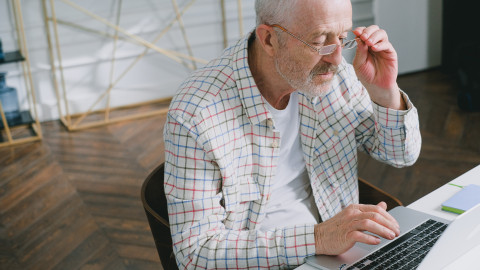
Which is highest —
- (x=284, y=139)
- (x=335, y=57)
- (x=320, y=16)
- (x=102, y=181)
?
(x=320, y=16)

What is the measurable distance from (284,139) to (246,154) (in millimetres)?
187

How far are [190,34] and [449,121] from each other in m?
2.23

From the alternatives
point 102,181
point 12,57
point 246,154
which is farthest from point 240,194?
point 12,57

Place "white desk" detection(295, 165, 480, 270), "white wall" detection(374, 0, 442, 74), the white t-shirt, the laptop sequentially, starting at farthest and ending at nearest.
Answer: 1. "white wall" detection(374, 0, 442, 74)
2. the white t-shirt
3. "white desk" detection(295, 165, 480, 270)
4. the laptop

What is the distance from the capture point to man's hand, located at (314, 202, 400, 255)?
1234mm

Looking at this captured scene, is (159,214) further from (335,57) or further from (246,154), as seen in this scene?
(335,57)

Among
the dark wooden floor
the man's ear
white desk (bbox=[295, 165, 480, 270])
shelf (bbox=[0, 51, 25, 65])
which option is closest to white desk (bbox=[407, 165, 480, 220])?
white desk (bbox=[295, 165, 480, 270])

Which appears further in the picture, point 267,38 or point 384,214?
point 267,38

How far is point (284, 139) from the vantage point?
5.64ft

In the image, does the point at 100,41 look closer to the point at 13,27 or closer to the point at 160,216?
the point at 13,27

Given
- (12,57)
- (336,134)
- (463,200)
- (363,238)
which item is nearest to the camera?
(363,238)

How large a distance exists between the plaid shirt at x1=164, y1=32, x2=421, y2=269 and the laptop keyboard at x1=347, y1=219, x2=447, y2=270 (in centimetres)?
14

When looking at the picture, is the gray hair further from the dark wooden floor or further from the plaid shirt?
the dark wooden floor

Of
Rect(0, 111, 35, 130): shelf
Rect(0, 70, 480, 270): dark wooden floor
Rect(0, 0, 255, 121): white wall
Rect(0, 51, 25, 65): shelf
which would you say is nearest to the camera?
Rect(0, 70, 480, 270): dark wooden floor
